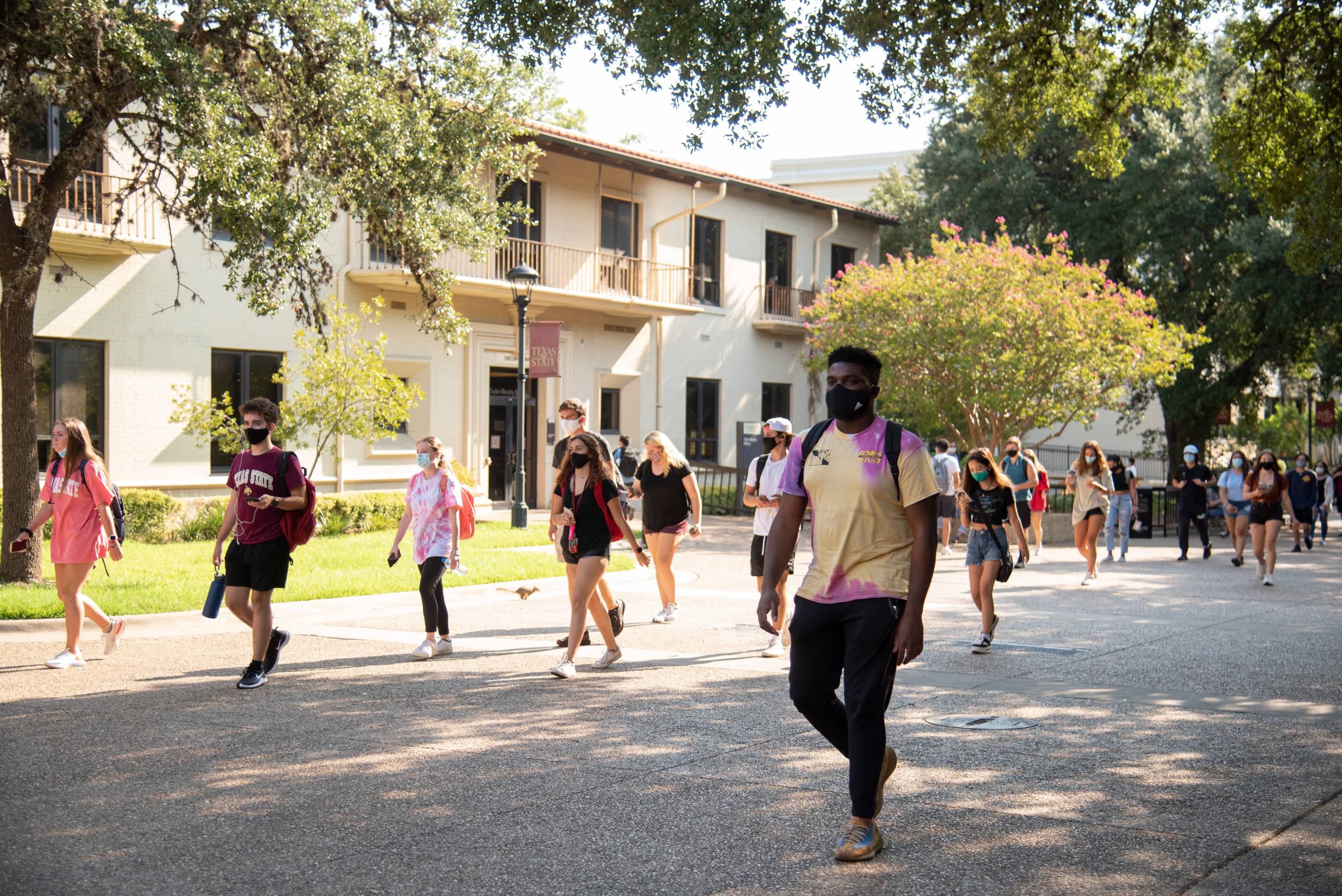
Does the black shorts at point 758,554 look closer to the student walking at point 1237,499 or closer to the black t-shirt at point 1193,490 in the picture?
the student walking at point 1237,499

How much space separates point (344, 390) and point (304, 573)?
18.2 ft

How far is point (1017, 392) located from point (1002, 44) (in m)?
12.6

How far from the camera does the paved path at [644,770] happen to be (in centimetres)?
476

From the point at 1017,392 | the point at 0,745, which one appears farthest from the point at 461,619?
the point at 1017,392

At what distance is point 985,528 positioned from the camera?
415 inches

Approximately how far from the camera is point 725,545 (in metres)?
21.8

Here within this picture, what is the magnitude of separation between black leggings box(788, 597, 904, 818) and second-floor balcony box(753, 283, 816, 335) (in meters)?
27.8

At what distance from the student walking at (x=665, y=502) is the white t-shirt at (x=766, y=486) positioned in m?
0.76

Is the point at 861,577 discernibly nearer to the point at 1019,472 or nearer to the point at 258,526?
the point at 258,526

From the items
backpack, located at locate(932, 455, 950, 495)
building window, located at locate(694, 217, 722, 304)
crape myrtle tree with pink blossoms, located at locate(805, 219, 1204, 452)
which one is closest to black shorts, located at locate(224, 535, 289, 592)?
backpack, located at locate(932, 455, 950, 495)

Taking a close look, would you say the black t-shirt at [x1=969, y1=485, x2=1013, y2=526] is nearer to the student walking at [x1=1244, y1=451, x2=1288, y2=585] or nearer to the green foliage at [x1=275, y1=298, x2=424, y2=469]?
the student walking at [x1=1244, y1=451, x2=1288, y2=585]

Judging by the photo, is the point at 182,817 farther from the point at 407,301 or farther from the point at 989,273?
the point at 989,273

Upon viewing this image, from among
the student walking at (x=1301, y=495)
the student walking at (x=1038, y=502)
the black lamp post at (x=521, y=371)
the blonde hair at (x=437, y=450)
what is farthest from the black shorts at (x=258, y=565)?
the student walking at (x=1301, y=495)

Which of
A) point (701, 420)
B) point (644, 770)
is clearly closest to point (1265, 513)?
point (644, 770)
